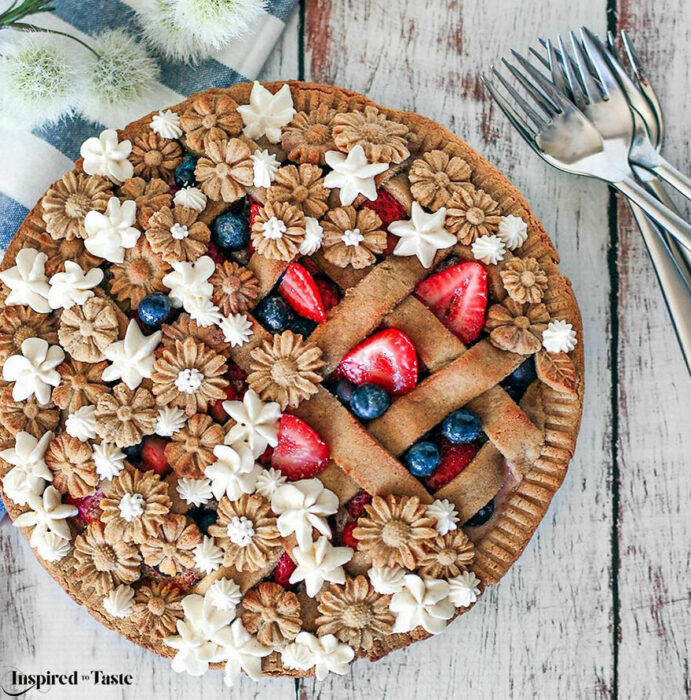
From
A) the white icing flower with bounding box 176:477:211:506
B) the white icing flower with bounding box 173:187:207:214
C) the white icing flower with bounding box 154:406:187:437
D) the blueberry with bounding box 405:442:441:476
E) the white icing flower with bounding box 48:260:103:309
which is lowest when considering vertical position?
the white icing flower with bounding box 176:477:211:506

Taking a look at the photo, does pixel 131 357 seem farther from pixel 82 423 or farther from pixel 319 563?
pixel 319 563

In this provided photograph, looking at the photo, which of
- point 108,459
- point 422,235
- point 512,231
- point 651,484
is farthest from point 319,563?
point 651,484

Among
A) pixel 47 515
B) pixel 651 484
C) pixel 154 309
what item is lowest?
pixel 651 484

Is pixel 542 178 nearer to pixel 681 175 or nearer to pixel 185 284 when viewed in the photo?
pixel 681 175

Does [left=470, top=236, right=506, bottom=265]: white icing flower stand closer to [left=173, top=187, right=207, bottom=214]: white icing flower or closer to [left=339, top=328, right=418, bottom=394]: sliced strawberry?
[left=339, top=328, right=418, bottom=394]: sliced strawberry

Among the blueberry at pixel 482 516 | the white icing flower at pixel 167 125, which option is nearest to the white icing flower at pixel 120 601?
the blueberry at pixel 482 516

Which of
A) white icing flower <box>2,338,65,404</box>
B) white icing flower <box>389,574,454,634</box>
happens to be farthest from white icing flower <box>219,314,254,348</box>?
white icing flower <box>389,574,454,634</box>

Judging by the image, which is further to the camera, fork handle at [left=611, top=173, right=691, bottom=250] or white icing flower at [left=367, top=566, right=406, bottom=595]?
fork handle at [left=611, top=173, right=691, bottom=250]
